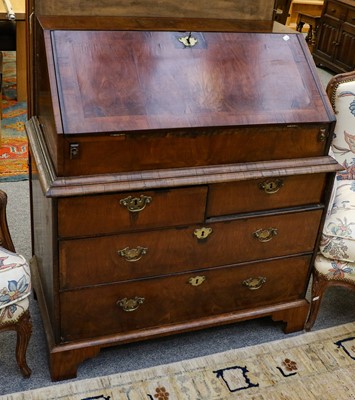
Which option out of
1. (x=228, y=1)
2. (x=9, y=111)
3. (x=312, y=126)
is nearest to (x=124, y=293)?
(x=312, y=126)

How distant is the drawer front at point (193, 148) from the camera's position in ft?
5.19

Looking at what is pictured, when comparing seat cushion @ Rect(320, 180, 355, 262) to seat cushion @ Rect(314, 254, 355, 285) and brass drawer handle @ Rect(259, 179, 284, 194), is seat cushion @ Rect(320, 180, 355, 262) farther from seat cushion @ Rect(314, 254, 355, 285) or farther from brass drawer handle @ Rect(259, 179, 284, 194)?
brass drawer handle @ Rect(259, 179, 284, 194)

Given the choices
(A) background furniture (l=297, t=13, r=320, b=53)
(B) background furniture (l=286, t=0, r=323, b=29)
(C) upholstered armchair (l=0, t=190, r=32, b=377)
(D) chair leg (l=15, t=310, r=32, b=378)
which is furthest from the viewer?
(B) background furniture (l=286, t=0, r=323, b=29)

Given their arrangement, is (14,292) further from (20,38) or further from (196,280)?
(20,38)

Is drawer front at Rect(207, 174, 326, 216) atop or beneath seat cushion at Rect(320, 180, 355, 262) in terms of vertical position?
atop

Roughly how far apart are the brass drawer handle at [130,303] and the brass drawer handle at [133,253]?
0.16 meters

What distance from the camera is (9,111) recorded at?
4055 mm

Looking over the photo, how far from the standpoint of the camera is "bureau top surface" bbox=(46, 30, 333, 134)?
158 cm

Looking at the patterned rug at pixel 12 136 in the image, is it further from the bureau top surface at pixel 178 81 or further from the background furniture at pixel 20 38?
the bureau top surface at pixel 178 81

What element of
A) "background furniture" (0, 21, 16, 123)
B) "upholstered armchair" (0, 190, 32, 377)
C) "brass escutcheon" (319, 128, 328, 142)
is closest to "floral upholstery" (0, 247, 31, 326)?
"upholstered armchair" (0, 190, 32, 377)

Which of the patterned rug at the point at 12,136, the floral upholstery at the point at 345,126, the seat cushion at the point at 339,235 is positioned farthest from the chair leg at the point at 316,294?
the patterned rug at the point at 12,136

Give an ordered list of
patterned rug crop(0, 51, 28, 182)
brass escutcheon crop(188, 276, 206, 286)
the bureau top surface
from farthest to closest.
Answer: patterned rug crop(0, 51, 28, 182) → brass escutcheon crop(188, 276, 206, 286) → the bureau top surface

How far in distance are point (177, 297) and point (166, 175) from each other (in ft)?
1.60

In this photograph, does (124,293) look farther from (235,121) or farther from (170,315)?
(235,121)
